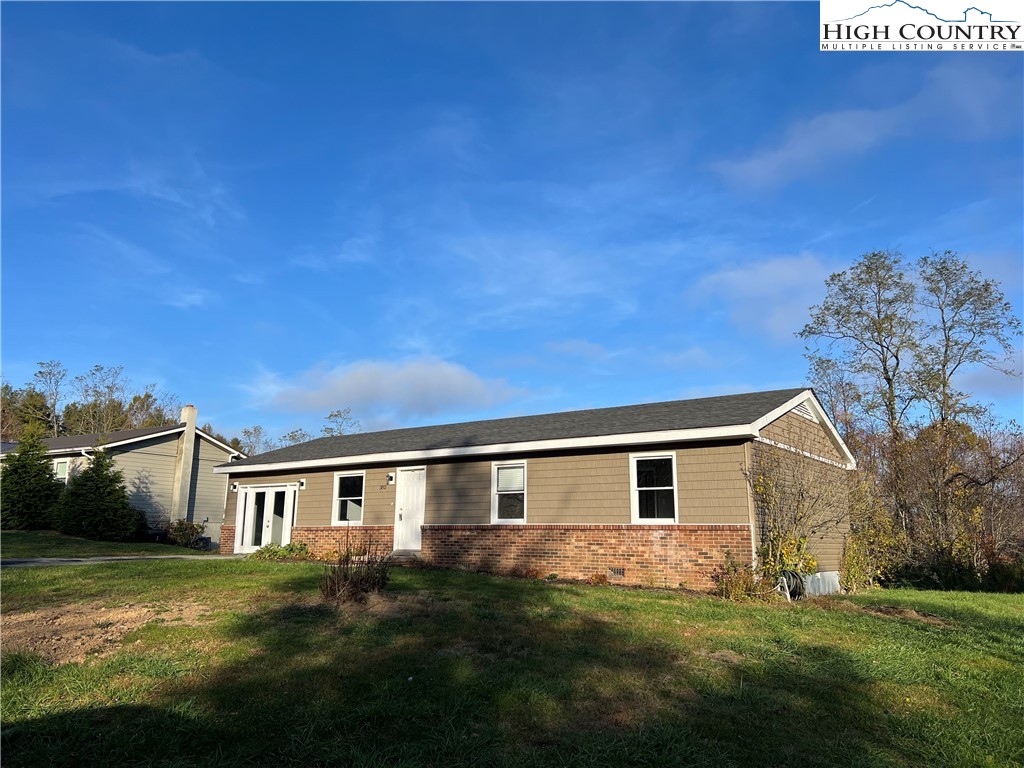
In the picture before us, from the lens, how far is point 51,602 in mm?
8688

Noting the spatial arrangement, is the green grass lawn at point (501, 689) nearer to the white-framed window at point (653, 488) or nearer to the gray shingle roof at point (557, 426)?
the white-framed window at point (653, 488)

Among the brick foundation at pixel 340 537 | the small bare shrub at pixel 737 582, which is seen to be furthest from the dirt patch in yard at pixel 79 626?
the brick foundation at pixel 340 537

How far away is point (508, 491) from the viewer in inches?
633

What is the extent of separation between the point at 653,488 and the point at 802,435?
4.35m

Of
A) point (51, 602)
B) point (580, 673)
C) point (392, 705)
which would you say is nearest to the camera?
point (392, 705)

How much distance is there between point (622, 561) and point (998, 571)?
10.9 meters

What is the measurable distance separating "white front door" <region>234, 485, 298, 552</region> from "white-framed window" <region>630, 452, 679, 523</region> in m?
10.9

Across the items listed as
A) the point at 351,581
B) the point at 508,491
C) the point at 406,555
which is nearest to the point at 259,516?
the point at 406,555

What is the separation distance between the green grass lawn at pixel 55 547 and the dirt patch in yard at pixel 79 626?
10.3 meters

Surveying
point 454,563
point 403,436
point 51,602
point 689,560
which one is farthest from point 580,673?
point 403,436

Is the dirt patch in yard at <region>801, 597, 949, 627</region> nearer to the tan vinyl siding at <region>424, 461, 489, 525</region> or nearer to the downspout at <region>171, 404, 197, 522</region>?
the tan vinyl siding at <region>424, 461, 489, 525</region>

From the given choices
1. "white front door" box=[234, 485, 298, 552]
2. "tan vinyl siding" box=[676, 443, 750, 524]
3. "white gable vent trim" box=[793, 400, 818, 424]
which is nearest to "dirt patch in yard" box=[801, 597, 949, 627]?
"tan vinyl siding" box=[676, 443, 750, 524]

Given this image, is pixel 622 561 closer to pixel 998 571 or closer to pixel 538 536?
pixel 538 536

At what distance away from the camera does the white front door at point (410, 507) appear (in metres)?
17.2
